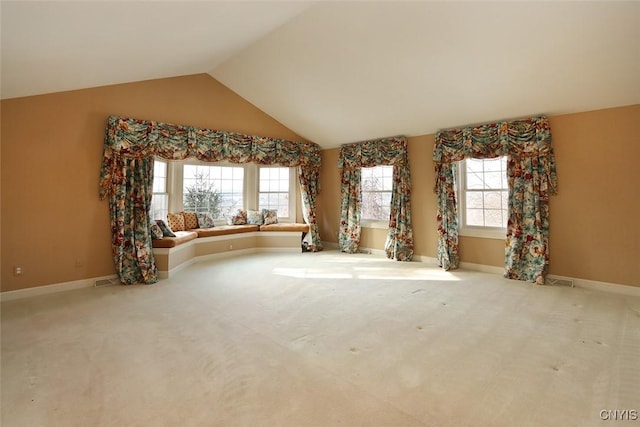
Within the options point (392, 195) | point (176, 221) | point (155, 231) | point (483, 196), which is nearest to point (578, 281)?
point (483, 196)

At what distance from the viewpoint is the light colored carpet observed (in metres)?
1.67

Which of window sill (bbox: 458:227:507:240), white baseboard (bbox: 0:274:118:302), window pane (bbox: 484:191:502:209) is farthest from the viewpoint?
window pane (bbox: 484:191:502:209)

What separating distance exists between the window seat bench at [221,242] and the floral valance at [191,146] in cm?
117

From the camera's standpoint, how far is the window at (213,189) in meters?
5.78

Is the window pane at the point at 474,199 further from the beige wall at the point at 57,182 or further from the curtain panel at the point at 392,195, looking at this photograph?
the beige wall at the point at 57,182

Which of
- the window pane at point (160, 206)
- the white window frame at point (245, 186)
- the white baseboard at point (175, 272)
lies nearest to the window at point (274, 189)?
the white window frame at point (245, 186)

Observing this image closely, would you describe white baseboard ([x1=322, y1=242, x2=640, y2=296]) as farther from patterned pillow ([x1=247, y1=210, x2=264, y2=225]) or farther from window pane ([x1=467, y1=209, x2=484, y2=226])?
patterned pillow ([x1=247, y1=210, x2=264, y2=225])

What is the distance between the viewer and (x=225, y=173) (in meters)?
6.22

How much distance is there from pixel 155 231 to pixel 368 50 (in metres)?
3.97

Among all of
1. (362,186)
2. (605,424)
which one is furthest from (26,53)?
(362,186)

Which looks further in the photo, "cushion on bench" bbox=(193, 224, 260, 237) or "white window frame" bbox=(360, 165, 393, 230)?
"white window frame" bbox=(360, 165, 393, 230)

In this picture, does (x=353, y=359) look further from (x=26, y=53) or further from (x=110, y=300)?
(x=26, y=53)

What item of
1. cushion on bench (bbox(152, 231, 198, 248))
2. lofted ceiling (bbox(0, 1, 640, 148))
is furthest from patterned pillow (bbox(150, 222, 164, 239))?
lofted ceiling (bbox(0, 1, 640, 148))

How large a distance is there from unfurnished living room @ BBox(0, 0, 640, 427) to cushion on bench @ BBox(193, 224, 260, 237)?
0.06 metres
